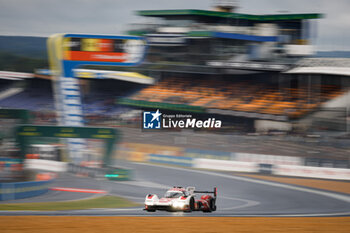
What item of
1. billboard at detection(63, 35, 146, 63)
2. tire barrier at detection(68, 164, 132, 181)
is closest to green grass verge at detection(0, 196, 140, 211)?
tire barrier at detection(68, 164, 132, 181)

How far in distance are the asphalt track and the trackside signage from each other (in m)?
1.34

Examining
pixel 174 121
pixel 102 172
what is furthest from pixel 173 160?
pixel 102 172

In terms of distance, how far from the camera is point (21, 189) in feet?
28.7

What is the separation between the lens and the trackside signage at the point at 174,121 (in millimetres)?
10531

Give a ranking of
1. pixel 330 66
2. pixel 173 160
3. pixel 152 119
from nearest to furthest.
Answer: pixel 152 119 < pixel 330 66 < pixel 173 160

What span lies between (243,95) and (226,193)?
3.59 metres

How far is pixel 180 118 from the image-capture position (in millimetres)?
10852

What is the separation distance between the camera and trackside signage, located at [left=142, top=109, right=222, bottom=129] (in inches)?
415

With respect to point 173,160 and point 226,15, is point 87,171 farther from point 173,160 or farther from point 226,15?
point 226,15

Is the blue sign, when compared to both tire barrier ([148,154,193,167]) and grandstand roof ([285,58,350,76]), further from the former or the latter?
grandstand roof ([285,58,350,76])

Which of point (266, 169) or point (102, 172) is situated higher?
point (102, 172)

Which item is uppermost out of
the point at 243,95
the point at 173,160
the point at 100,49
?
the point at 100,49

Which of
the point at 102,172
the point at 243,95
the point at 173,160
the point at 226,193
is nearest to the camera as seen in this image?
the point at 226,193

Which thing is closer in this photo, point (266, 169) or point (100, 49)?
point (100, 49)
